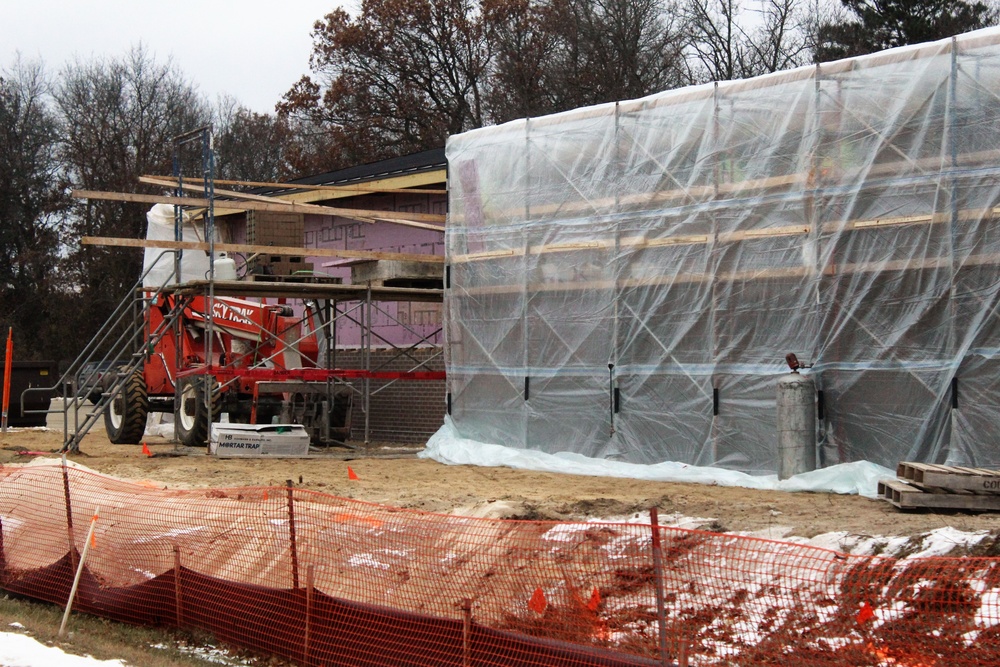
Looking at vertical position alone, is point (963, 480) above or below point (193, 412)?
below

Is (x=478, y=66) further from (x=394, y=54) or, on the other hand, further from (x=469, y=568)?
(x=469, y=568)

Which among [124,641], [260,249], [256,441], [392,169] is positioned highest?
[392,169]

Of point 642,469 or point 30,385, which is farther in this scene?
point 30,385

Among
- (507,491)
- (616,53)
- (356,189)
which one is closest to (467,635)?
(507,491)

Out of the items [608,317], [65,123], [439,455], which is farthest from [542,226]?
[65,123]

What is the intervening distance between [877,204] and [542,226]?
4992mm

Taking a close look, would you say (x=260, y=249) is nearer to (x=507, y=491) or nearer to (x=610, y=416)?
(x=610, y=416)

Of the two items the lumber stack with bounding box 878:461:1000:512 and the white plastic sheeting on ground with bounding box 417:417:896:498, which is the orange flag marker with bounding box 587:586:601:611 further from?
the white plastic sheeting on ground with bounding box 417:417:896:498

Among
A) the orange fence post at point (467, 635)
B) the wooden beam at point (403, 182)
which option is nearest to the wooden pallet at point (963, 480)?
the orange fence post at point (467, 635)

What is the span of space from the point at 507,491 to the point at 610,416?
2597mm

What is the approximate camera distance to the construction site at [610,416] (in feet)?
23.6

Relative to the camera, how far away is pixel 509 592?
751 centimetres

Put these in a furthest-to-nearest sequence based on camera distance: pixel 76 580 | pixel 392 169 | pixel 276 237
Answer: pixel 392 169 < pixel 276 237 < pixel 76 580

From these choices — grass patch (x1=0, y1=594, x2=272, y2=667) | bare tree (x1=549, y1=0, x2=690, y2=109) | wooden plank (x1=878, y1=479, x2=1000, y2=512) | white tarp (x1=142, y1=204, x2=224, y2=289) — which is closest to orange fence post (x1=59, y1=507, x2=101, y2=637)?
grass patch (x1=0, y1=594, x2=272, y2=667)
